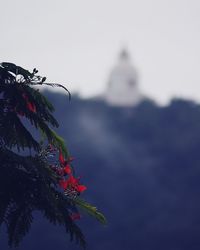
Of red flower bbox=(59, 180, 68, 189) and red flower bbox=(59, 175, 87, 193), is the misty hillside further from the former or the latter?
red flower bbox=(59, 180, 68, 189)

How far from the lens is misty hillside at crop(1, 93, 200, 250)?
5553 centimetres

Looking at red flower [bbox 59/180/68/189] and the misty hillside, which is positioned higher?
the misty hillside

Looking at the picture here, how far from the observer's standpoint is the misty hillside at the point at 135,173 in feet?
182

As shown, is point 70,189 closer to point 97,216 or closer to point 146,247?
point 97,216

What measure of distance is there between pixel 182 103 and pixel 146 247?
25.7m

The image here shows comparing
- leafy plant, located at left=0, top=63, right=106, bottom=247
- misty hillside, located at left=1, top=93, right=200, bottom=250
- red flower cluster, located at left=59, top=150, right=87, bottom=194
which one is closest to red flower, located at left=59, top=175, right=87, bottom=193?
red flower cluster, located at left=59, top=150, right=87, bottom=194

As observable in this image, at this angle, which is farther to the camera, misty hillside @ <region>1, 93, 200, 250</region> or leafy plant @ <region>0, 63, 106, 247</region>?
misty hillside @ <region>1, 93, 200, 250</region>

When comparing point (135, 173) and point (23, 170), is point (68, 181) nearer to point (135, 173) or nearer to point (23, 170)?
point (23, 170)

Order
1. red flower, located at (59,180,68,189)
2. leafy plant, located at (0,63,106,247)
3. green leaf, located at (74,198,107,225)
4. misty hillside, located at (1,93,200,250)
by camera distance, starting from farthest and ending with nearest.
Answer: misty hillside, located at (1,93,200,250) < red flower, located at (59,180,68,189) < green leaf, located at (74,198,107,225) < leafy plant, located at (0,63,106,247)

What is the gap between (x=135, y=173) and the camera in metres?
66.9

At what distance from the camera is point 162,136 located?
238ft

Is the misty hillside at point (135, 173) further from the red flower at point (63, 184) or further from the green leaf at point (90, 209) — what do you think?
the green leaf at point (90, 209)

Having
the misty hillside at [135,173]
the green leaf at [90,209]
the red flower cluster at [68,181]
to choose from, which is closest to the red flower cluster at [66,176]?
the red flower cluster at [68,181]

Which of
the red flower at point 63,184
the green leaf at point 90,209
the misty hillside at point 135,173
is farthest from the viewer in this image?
the misty hillside at point 135,173
